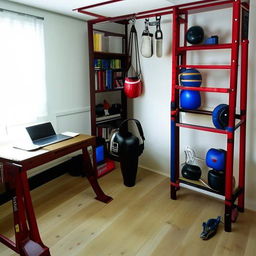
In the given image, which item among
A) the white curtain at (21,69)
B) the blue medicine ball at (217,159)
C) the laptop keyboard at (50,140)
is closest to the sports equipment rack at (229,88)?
the blue medicine ball at (217,159)

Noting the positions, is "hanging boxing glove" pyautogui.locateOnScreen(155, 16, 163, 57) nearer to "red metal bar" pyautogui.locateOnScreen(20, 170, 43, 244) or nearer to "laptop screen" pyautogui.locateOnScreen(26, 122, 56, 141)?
"laptop screen" pyautogui.locateOnScreen(26, 122, 56, 141)

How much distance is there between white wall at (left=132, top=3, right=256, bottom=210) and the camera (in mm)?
2592

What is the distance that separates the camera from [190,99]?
2.55 metres

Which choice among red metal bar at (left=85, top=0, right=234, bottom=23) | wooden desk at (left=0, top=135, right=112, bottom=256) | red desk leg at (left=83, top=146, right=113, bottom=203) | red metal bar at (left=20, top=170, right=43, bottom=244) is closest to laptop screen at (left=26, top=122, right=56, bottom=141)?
wooden desk at (left=0, top=135, right=112, bottom=256)

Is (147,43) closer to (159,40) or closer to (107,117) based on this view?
(159,40)

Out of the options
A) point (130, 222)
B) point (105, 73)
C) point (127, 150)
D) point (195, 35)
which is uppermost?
point (195, 35)

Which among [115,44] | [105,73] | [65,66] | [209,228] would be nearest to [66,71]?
[65,66]

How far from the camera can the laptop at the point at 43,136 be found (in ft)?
8.13

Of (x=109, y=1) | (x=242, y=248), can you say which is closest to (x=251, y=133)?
(x=242, y=248)

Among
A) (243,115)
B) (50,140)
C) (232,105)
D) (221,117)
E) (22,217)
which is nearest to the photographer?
(22,217)

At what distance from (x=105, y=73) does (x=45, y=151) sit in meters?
1.56

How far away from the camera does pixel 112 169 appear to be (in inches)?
145

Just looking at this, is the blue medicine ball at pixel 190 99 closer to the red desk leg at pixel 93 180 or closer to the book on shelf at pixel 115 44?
the red desk leg at pixel 93 180

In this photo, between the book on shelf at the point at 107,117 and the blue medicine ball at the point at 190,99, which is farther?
the book on shelf at the point at 107,117
